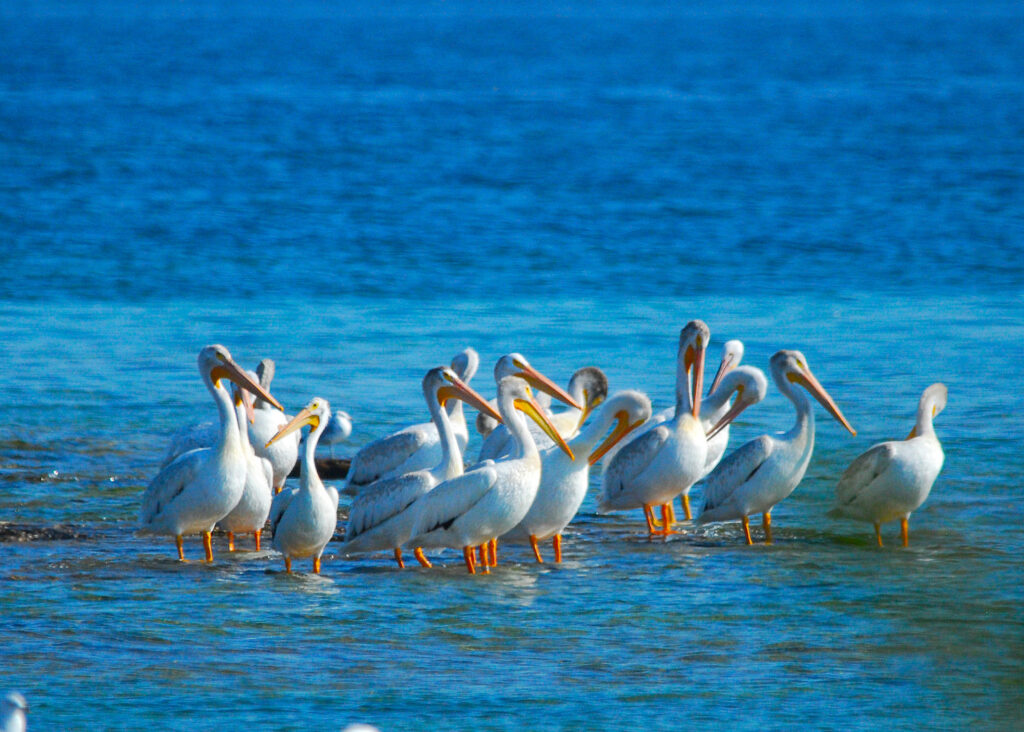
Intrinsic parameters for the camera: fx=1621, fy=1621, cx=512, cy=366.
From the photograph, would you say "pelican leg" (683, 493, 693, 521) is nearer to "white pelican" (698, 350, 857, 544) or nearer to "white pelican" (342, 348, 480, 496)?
"white pelican" (698, 350, 857, 544)

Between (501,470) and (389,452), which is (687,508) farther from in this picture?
(501,470)

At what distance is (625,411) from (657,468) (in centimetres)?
30

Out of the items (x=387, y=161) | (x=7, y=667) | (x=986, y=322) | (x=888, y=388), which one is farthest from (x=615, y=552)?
(x=387, y=161)

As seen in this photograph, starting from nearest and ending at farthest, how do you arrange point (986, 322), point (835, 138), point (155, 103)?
point (986, 322) → point (835, 138) → point (155, 103)

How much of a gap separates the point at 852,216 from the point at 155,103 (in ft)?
81.4

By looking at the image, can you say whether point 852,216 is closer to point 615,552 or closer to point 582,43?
point 615,552

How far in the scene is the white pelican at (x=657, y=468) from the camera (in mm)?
7184

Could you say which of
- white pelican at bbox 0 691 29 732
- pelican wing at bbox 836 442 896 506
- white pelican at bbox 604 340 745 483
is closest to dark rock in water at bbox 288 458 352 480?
white pelican at bbox 604 340 745 483

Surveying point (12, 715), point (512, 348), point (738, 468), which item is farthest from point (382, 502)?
point (512, 348)

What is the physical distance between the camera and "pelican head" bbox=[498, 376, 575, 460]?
22.8 ft

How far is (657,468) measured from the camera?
283 inches

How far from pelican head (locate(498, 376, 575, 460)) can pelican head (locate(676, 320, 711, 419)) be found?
88 centimetres

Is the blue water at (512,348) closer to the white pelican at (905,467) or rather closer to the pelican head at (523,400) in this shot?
Answer: the white pelican at (905,467)

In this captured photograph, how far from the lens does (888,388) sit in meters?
10.5
